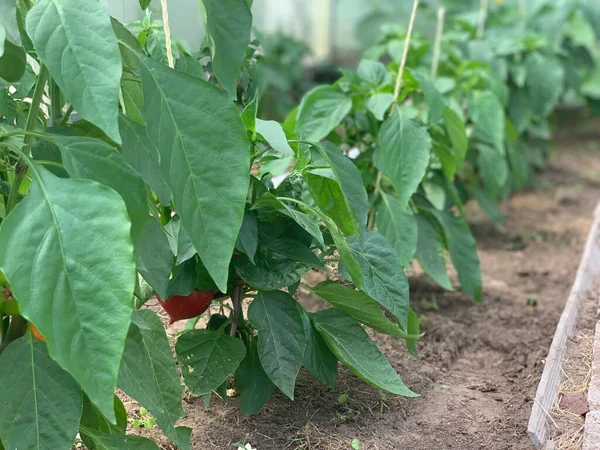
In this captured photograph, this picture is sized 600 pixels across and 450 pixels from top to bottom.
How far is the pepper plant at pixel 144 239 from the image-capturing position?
1218 mm

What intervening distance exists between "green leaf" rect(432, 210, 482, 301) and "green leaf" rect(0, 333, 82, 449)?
5.23 feet

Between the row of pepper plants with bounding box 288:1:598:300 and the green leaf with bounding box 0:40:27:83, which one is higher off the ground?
the green leaf with bounding box 0:40:27:83

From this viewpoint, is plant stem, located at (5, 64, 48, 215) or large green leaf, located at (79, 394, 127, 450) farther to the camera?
large green leaf, located at (79, 394, 127, 450)

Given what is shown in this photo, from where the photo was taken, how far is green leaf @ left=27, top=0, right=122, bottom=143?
1.22 metres

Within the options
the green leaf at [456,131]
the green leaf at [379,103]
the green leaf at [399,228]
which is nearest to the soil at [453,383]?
the green leaf at [399,228]

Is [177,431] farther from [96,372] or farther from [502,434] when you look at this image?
[502,434]

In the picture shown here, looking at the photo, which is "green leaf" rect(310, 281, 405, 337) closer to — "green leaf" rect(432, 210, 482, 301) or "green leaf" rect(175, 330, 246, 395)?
"green leaf" rect(175, 330, 246, 395)

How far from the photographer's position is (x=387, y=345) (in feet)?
7.64

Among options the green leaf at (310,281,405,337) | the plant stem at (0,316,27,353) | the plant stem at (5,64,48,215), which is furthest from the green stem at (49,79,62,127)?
the green leaf at (310,281,405,337)

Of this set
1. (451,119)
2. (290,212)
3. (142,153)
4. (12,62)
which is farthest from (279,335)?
(451,119)

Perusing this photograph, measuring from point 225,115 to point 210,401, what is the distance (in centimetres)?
84

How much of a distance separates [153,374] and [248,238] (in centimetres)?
32

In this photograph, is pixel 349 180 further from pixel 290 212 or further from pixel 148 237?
pixel 148 237

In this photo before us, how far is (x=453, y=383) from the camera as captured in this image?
2199 millimetres
